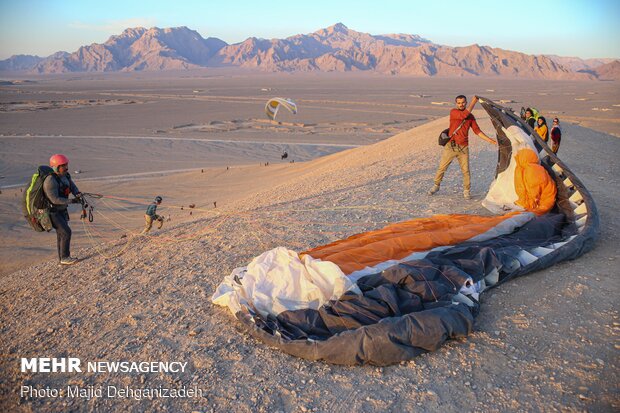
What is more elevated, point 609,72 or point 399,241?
point 609,72

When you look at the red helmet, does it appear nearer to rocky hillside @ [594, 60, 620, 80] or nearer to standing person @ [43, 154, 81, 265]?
standing person @ [43, 154, 81, 265]

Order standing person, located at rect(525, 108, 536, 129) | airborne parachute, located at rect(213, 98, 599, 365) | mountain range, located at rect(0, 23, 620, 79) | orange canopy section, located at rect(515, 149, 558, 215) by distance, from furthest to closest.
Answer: mountain range, located at rect(0, 23, 620, 79) → standing person, located at rect(525, 108, 536, 129) → orange canopy section, located at rect(515, 149, 558, 215) → airborne parachute, located at rect(213, 98, 599, 365)

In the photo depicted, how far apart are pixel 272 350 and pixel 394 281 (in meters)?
1.37

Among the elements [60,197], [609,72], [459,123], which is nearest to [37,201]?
[60,197]

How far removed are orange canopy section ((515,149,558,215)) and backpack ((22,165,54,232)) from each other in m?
6.79

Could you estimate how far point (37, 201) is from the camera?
675 centimetres

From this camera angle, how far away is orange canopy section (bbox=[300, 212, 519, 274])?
5141mm

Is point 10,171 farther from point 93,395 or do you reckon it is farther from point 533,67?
point 533,67

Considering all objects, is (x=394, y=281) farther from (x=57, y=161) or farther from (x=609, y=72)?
(x=609, y=72)

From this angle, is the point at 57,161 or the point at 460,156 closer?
the point at 57,161

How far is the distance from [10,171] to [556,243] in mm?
19180

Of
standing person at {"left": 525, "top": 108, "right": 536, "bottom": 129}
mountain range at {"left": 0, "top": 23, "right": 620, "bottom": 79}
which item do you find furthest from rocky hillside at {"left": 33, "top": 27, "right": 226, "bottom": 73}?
standing person at {"left": 525, "top": 108, "right": 536, "bottom": 129}

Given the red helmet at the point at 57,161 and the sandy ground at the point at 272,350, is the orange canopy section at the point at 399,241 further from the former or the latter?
the red helmet at the point at 57,161

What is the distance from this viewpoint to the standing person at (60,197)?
22.1 ft
